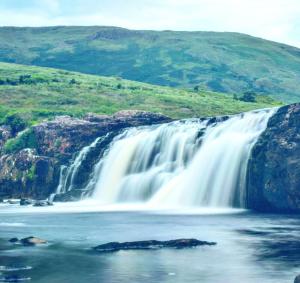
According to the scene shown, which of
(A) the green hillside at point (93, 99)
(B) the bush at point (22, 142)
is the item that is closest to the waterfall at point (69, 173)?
(B) the bush at point (22, 142)

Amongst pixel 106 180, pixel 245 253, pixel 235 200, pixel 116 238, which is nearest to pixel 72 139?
pixel 106 180

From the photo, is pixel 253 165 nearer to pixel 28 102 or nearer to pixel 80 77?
pixel 28 102

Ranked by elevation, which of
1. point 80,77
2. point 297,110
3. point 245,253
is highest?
point 80,77

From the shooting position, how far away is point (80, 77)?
7377 inches

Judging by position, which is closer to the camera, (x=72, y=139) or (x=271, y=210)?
(x=271, y=210)

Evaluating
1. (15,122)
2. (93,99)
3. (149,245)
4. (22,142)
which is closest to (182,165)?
(22,142)

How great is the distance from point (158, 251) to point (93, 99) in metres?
96.2

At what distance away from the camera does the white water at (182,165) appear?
8844cm

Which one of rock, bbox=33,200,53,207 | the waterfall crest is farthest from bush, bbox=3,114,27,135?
rock, bbox=33,200,53,207

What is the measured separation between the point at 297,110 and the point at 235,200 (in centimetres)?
1158

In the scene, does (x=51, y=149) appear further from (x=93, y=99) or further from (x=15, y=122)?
(x=93, y=99)

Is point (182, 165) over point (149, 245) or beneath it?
over

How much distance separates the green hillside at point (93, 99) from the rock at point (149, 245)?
73.3 metres

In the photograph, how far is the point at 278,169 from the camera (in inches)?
3406
